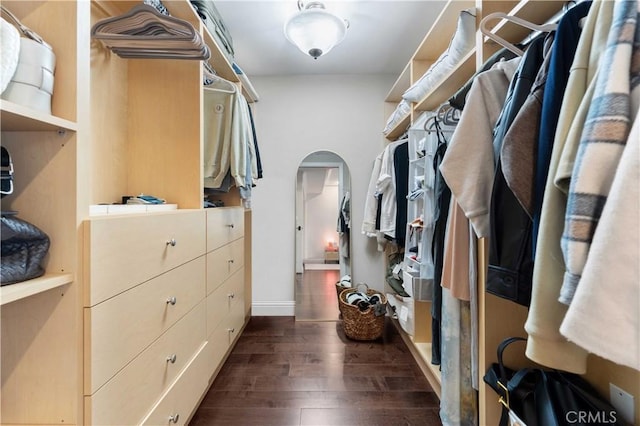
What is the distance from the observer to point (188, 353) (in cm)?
136

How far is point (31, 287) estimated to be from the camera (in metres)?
0.66

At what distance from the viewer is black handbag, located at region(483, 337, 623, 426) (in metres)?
0.84

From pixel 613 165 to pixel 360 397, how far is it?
1622 millimetres

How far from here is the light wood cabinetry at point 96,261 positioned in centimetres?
76

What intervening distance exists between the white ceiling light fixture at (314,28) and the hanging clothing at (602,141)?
1395 millimetres

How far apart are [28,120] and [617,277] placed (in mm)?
1216

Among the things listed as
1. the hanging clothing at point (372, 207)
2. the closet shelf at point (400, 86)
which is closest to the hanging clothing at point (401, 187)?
→ the hanging clothing at point (372, 207)

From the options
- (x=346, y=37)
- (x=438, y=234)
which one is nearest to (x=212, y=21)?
(x=346, y=37)

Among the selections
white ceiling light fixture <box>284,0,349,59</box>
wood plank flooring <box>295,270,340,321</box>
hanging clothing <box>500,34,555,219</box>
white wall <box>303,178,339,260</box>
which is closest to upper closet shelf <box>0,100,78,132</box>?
hanging clothing <box>500,34,555,219</box>

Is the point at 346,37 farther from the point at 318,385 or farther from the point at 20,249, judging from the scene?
the point at 318,385

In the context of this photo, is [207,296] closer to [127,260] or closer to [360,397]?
[127,260]

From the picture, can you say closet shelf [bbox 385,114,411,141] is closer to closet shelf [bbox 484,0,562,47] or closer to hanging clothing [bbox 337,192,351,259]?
hanging clothing [bbox 337,192,351,259]

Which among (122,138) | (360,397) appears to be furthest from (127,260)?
(360,397)

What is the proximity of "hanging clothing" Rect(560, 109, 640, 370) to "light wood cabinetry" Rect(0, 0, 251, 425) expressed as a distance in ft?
3.61
